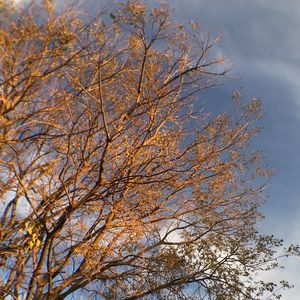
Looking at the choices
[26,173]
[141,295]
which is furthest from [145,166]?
[141,295]

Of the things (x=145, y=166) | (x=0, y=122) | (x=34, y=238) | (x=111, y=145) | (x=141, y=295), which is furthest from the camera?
(x=141, y=295)

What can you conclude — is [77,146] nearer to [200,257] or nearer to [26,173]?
[26,173]

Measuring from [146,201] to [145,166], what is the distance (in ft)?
2.92

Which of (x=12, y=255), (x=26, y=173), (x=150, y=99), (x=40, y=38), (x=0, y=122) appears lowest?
(x=12, y=255)

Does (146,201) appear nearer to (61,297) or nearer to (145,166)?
(145,166)

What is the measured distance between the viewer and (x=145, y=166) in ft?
32.2

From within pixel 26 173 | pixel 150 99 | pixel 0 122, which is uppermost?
pixel 150 99

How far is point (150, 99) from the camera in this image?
30.7ft

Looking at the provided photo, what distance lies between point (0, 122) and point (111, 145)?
2731 mm

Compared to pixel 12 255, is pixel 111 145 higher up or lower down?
higher up

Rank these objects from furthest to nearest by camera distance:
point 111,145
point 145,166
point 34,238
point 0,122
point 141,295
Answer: point 141,295 → point 145,166 → point 111,145 → point 34,238 → point 0,122

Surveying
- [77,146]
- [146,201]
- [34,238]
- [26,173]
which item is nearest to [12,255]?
[34,238]

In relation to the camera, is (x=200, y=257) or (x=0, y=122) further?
(x=200, y=257)

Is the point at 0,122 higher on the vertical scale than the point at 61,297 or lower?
higher
